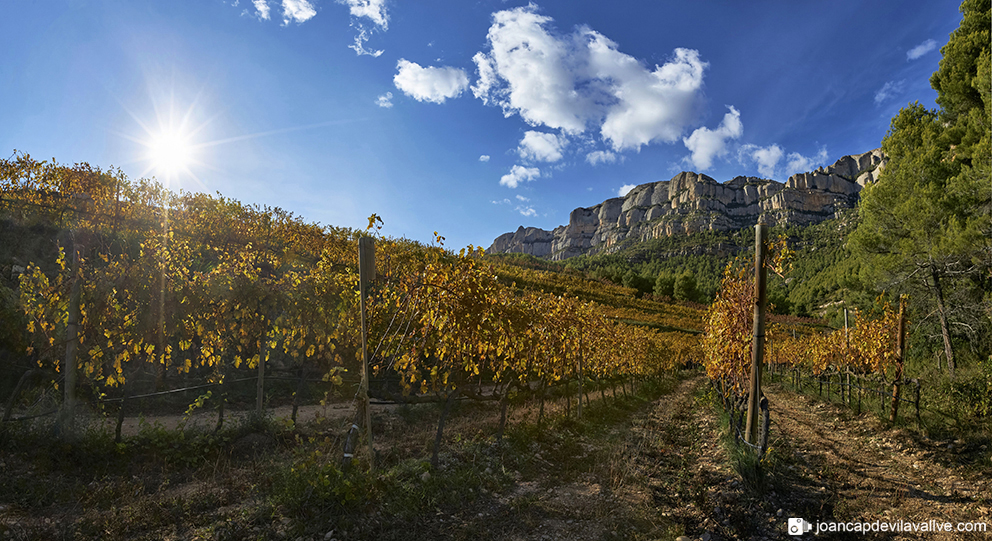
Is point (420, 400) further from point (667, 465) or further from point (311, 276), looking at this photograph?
point (667, 465)

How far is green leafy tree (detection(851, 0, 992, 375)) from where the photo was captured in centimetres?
1049

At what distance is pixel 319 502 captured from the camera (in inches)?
151

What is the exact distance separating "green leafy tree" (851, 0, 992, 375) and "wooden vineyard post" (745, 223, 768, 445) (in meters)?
9.81

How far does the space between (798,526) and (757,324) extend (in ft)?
7.78

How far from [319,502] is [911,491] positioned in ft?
24.9

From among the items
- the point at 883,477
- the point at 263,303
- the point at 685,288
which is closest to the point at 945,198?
the point at 883,477

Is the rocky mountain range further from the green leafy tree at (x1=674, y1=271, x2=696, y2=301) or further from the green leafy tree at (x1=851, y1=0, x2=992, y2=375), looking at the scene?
the green leafy tree at (x1=851, y1=0, x2=992, y2=375)

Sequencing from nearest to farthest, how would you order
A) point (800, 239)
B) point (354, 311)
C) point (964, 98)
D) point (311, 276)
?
point (354, 311) → point (311, 276) → point (964, 98) → point (800, 239)

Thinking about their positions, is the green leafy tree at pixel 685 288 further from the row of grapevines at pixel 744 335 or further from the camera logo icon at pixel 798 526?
the camera logo icon at pixel 798 526

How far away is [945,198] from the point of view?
36.8ft

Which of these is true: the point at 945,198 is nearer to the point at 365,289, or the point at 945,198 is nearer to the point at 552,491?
the point at 552,491

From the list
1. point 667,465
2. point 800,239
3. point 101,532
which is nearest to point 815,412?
point 667,465

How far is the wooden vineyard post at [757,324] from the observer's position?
529 cm

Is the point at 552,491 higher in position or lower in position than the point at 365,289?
lower
